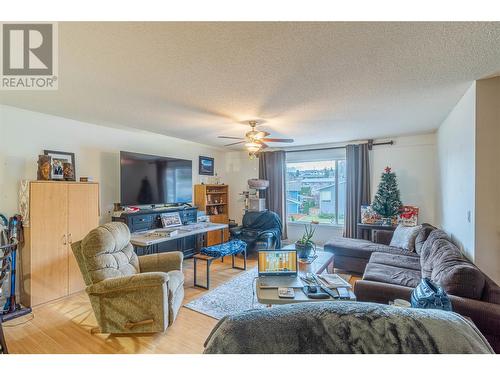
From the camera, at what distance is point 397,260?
3240 millimetres

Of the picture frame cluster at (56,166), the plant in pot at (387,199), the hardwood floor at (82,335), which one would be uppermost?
the picture frame cluster at (56,166)

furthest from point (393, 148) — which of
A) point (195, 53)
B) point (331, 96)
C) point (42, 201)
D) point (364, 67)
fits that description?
point (42, 201)

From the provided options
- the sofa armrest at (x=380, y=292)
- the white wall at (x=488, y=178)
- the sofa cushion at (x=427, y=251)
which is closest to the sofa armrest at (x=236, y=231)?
the sofa armrest at (x=380, y=292)

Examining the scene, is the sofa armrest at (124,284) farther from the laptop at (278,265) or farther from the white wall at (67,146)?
the white wall at (67,146)

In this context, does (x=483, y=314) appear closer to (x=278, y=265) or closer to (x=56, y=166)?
(x=278, y=265)

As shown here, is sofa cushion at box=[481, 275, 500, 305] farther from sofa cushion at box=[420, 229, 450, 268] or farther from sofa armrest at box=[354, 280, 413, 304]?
sofa cushion at box=[420, 229, 450, 268]

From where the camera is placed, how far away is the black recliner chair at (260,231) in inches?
189

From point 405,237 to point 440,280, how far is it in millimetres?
1958

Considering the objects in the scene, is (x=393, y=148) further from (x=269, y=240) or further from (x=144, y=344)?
(x=144, y=344)

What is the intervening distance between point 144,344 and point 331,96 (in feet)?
10.1

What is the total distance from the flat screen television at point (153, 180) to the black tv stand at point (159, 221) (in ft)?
0.63

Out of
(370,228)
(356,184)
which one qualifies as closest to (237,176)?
(356,184)

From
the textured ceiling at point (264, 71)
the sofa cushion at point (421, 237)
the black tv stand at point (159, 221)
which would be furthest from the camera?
the black tv stand at point (159, 221)

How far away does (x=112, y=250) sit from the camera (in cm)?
250
